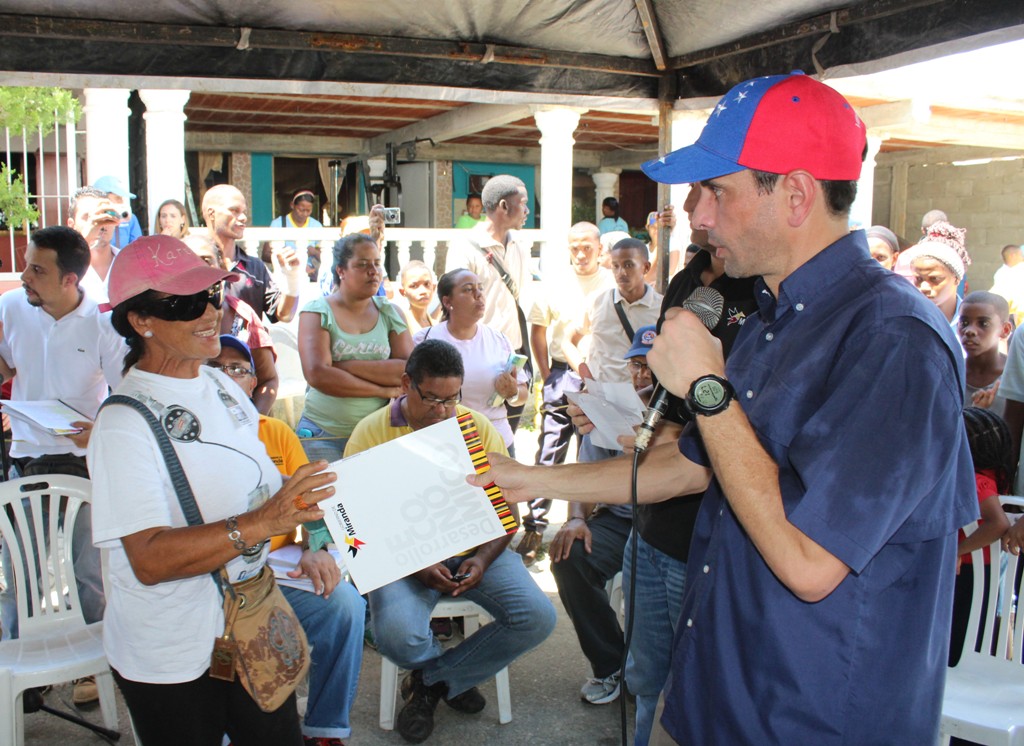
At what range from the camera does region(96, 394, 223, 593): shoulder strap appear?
2291 millimetres

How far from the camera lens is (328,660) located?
341cm

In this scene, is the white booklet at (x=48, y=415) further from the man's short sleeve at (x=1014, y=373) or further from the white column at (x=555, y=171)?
the white column at (x=555, y=171)

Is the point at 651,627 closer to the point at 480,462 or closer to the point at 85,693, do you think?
the point at 480,462

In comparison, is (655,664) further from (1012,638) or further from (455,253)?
(455,253)

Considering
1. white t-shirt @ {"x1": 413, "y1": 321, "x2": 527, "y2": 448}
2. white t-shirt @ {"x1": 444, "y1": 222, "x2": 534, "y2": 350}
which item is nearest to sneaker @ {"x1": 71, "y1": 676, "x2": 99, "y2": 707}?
white t-shirt @ {"x1": 413, "y1": 321, "x2": 527, "y2": 448}

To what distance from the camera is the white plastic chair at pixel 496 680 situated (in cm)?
377

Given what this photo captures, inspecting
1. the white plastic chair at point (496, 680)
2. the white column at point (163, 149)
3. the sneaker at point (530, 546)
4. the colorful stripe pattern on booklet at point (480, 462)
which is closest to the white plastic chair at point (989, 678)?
the colorful stripe pattern on booklet at point (480, 462)

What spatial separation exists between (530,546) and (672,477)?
369 centimetres

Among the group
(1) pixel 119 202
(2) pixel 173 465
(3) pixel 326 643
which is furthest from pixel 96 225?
(2) pixel 173 465

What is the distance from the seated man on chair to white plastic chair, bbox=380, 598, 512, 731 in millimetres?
50

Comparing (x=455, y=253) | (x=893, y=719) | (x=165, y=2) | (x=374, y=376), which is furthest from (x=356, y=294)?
(x=893, y=719)

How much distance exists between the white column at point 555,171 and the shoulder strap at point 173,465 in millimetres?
9199

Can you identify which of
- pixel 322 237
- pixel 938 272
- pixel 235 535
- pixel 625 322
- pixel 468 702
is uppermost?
pixel 322 237

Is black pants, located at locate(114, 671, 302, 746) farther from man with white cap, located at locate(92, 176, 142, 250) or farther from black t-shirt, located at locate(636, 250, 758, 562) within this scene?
man with white cap, located at locate(92, 176, 142, 250)
